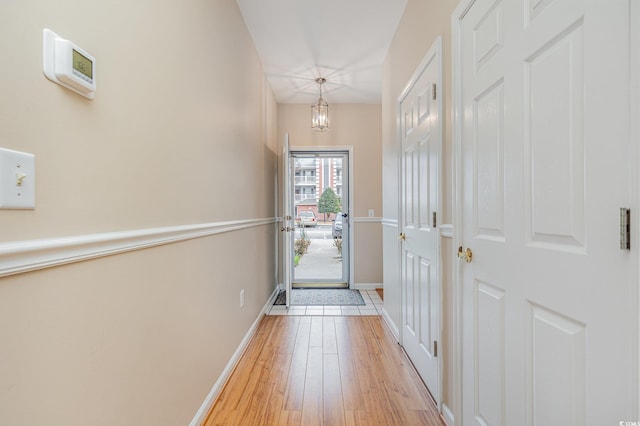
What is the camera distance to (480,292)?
125cm

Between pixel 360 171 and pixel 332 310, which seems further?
pixel 360 171

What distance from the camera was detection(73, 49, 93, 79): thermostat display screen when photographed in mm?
756

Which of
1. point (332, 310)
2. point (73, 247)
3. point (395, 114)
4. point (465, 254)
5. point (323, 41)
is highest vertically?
point (323, 41)

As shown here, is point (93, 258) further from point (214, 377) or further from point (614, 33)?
point (614, 33)

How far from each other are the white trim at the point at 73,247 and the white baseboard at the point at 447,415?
1.54 m

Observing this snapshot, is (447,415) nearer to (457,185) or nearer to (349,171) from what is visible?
(457,185)

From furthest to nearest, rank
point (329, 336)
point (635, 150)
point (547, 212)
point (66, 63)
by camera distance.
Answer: point (329, 336) → point (547, 212) → point (66, 63) → point (635, 150)

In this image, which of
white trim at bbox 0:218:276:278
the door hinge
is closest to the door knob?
the door hinge

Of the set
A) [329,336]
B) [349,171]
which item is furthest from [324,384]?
[349,171]

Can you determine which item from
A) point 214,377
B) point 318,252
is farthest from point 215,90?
point 318,252

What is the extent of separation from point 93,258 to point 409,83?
210 cm

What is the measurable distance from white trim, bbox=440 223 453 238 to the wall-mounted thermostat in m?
1.49

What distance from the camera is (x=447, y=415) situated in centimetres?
155

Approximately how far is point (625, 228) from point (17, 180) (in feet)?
4.07
